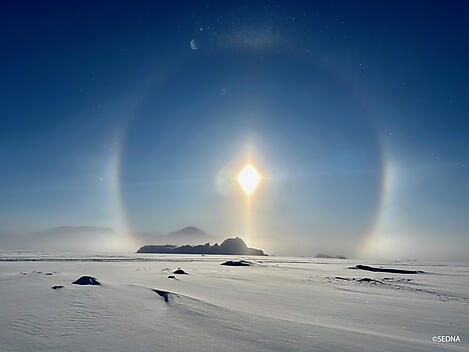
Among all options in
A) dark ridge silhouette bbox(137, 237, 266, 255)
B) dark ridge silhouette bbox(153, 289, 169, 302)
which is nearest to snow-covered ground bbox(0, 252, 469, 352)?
dark ridge silhouette bbox(153, 289, 169, 302)

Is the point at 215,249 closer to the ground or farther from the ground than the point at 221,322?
farther from the ground

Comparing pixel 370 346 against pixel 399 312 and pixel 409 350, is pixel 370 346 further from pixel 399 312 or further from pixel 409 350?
pixel 399 312

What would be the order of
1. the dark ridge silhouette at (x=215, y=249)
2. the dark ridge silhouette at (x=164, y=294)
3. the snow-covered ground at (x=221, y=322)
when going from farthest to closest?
the dark ridge silhouette at (x=215, y=249) → the dark ridge silhouette at (x=164, y=294) → the snow-covered ground at (x=221, y=322)

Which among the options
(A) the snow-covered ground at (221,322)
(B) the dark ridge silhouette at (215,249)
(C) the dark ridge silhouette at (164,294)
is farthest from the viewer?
(B) the dark ridge silhouette at (215,249)

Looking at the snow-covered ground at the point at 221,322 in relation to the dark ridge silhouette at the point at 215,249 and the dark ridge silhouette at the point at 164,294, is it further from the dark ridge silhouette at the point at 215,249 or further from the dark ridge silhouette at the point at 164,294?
the dark ridge silhouette at the point at 215,249

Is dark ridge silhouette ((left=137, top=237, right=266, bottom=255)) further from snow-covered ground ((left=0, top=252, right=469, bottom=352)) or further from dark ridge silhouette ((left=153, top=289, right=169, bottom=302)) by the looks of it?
snow-covered ground ((left=0, top=252, right=469, bottom=352))

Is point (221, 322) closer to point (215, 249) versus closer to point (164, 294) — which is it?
point (164, 294)

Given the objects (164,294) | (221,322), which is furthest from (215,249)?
(221,322)

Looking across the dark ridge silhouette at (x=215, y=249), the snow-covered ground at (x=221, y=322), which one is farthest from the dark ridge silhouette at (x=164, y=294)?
the dark ridge silhouette at (x=215, y=249)
